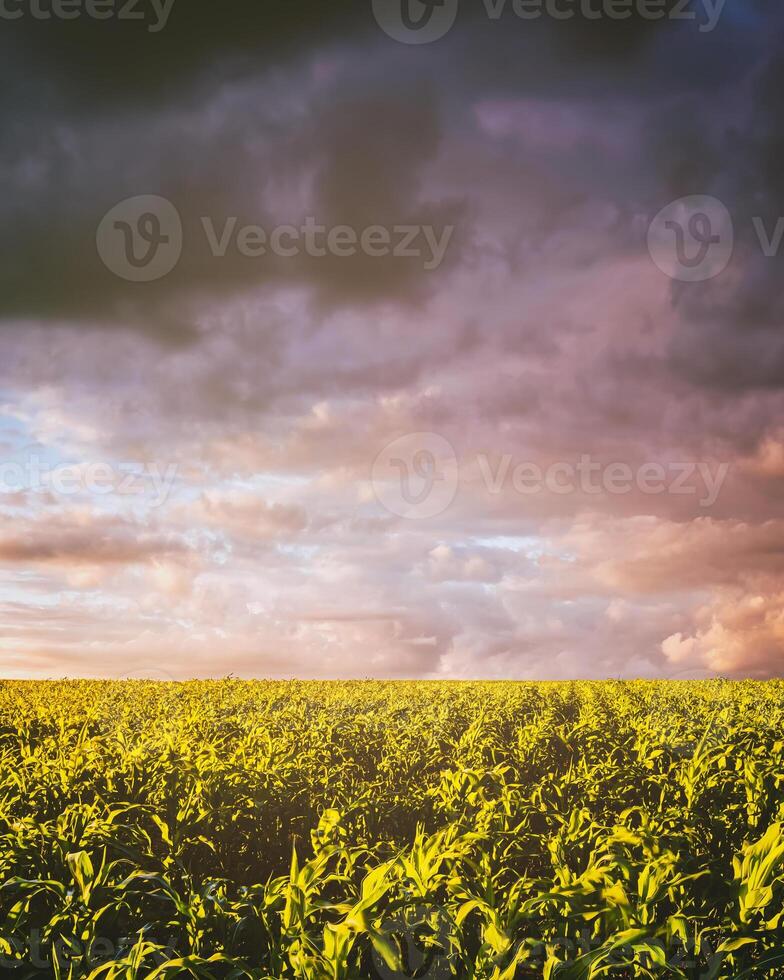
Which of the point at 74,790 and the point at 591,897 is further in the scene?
the point at 74,790

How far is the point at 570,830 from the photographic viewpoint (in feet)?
16.5

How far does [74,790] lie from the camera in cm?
645

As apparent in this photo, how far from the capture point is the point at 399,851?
4375 mm

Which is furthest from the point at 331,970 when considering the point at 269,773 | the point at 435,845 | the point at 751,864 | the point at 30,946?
the point at 269,773

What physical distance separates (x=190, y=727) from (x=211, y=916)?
675 cm

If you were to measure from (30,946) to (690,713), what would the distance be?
39.8 feet

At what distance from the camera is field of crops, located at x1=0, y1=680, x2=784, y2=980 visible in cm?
316

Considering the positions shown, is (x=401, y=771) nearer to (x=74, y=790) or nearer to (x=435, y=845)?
(x=74, y=790)

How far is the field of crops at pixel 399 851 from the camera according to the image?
316 centimetres

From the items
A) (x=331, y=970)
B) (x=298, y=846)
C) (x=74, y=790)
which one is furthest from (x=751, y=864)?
(x=74, y=790)

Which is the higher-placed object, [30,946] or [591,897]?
[591,897]

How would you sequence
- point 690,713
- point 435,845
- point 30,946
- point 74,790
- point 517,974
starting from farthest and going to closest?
point 690,713 < point 74,790 < point 435,845 < point 30,946 < point 517,974

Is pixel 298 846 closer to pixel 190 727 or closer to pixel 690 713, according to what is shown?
pixel 190 727

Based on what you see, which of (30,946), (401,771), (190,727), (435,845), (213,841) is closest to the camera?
(30,946)
